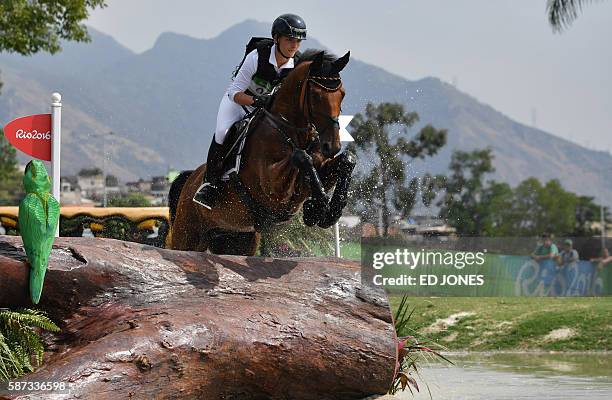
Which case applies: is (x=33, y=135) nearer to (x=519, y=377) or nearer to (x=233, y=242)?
(x=233, y=242)

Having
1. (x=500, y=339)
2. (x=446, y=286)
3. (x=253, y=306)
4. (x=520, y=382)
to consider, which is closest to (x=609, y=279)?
(x=446, y=286)

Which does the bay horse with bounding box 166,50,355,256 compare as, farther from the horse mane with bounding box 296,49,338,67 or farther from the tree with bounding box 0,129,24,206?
the tree with bounding box 0,129,24,206

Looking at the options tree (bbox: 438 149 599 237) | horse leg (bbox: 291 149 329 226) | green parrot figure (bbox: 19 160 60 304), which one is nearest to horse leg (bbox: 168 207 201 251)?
horse leg (bbox: 291 149 329 226)

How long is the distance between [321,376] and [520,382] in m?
3.23

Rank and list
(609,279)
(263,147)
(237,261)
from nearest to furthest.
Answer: (237,261) < (263,147) < (609,279)

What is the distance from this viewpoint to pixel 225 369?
18.8ft

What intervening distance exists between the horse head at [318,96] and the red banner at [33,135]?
2.91m

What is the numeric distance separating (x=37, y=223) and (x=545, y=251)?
12.4 m

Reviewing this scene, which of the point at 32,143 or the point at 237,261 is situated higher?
the point at 32,143

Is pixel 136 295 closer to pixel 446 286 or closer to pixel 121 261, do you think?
pixel 121 261

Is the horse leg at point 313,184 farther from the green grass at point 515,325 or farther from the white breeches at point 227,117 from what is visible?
the green grass at point 515,325

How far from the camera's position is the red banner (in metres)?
9.22

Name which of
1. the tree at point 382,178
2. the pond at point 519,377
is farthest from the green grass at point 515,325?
the tree at point 382,178

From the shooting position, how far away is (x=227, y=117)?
8188mm
